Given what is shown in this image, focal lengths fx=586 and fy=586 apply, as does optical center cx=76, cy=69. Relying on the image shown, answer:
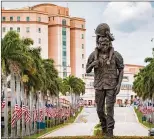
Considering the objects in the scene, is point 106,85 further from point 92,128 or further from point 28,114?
point 92,128

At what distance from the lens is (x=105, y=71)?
44.5ft

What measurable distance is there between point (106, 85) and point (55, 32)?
100 meters

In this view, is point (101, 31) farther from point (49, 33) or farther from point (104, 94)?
point (49, 33)

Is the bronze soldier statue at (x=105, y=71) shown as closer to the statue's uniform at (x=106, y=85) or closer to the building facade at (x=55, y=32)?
the statue's uniform at (x=106, y=85)

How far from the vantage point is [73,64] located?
11325cm

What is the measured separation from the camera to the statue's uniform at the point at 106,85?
1345 centimetres

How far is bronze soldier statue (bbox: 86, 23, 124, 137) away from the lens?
13516mm

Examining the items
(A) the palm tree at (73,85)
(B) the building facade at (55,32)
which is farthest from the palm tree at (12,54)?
(B) the building facade at (55,32)

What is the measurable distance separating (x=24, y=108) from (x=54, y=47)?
7316 cm

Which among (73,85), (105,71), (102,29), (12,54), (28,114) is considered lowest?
(28,114)

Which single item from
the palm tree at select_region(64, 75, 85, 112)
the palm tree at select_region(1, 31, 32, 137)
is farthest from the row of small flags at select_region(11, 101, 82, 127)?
the palm tree at select_region(64, 75, 85, 112)

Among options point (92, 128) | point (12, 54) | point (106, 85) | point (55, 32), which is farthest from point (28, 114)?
point (55, 32)

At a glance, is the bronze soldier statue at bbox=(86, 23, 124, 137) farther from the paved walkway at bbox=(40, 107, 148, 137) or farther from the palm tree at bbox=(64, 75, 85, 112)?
the palm tree at bbox=(64, 75, 85, 112)

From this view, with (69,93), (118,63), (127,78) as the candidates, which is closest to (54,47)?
(69,93)
